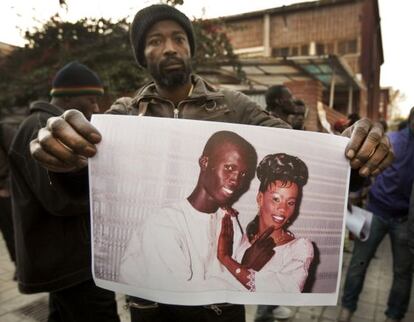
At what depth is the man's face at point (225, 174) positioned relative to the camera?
93 centimetres

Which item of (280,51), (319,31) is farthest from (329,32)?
(280,51)

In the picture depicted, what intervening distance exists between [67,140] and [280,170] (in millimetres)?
593

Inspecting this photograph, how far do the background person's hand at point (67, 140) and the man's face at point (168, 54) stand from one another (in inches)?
20.3

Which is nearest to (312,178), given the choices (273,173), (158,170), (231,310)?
(273,173)

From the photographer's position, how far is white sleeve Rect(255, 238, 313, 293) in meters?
0.95

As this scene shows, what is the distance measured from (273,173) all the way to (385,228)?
2.26 meters

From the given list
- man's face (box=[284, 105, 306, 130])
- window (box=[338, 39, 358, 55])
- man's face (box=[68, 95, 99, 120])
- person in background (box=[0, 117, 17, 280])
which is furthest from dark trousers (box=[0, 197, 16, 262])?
window (box=[338, 39, 358, 55])

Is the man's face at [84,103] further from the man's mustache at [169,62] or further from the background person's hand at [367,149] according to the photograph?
the background person's hand at [367,149]

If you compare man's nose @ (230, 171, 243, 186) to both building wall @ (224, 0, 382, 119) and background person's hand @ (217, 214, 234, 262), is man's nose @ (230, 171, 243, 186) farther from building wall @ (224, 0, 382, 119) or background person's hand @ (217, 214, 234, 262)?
building wall @ (224, 0, 382, 119)

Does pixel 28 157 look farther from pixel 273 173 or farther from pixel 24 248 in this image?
pixel 273 173

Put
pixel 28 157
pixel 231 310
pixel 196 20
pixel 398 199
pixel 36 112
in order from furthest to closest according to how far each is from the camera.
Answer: pixel 196 20 → pixel 398 199 → pixel 36 112 → pixel 28 157 → pixel 231 310

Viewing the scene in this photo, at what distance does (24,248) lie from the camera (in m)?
1.62

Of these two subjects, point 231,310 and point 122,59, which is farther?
point 122,59

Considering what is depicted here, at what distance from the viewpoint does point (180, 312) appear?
1.20 m
